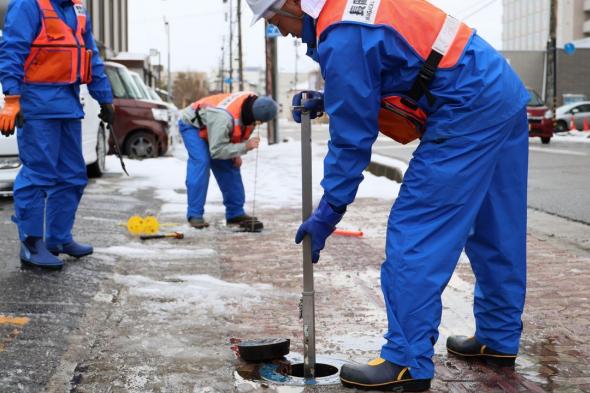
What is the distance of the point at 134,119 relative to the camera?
51.0 ft

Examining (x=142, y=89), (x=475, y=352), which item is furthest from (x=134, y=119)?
(x=475, y=352)

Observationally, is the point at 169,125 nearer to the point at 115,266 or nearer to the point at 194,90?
the point at 115,266

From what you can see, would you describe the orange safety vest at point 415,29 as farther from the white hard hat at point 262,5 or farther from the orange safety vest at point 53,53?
the orange safety vest at point 53,53

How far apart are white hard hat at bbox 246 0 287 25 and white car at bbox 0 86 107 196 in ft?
16.4

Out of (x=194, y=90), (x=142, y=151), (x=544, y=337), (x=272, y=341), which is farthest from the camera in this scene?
(x=194, y=90)

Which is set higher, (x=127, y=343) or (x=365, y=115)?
(x=365, y=115)

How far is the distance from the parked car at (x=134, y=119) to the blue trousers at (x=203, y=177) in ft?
25.7

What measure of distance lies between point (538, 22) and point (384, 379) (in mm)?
99061

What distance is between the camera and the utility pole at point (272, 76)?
2373cm

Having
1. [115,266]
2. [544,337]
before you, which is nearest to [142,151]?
[115,266]

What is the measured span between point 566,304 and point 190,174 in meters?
4.19

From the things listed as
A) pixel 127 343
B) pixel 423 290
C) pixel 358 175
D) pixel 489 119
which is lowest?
pixel 127 343

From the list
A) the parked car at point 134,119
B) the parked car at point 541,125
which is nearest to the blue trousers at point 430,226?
the parked car at point 134,119

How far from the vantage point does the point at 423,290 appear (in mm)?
3021
